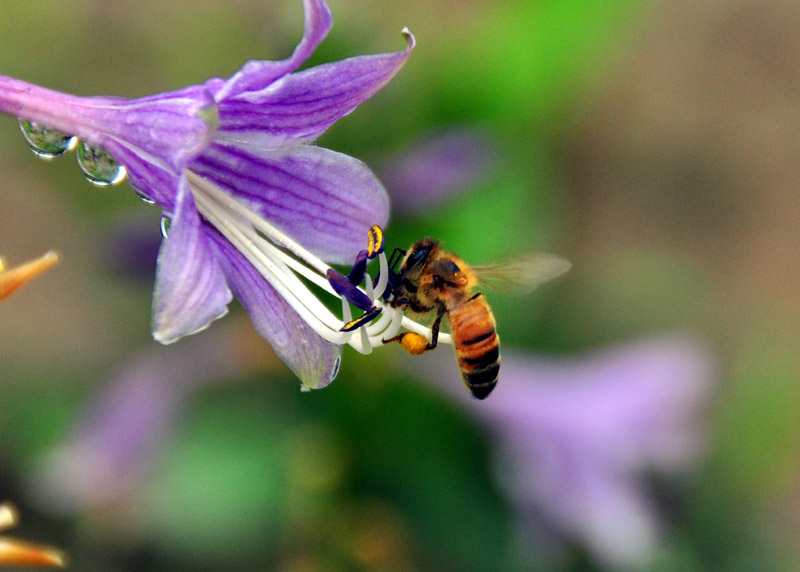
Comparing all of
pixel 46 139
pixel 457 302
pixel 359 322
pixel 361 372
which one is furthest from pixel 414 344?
pixel 361 372

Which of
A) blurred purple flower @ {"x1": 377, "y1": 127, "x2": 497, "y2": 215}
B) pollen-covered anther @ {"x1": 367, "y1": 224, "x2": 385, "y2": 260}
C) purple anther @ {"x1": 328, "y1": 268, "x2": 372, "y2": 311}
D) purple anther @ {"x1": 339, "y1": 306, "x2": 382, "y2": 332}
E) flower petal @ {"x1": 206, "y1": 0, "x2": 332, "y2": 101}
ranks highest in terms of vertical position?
flower petal @ {"x1": 206, "y1": 0, "x2": 332, "y2": 101}

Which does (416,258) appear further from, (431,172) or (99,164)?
(431,172)

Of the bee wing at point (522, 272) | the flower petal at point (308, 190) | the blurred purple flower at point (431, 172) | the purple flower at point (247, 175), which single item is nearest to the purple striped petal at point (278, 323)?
the purple flower at point (247, 175)

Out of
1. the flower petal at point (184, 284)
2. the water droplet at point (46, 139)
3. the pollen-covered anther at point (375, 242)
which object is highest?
the water droplet at point (46, 139)

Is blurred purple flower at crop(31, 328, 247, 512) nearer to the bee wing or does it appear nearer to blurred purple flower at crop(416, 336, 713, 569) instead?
blurred purple flower at crop(416, 336, 713, 569)

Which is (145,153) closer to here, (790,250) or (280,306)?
(280,306)

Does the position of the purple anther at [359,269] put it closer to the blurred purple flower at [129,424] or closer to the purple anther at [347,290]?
the purple anther at [347,290]

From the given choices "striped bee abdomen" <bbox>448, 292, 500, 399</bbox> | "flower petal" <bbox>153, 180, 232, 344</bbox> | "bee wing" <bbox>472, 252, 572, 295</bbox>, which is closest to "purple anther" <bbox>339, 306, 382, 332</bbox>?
"flower petal" <bbox>153, 180, 232, 344</bbox>
